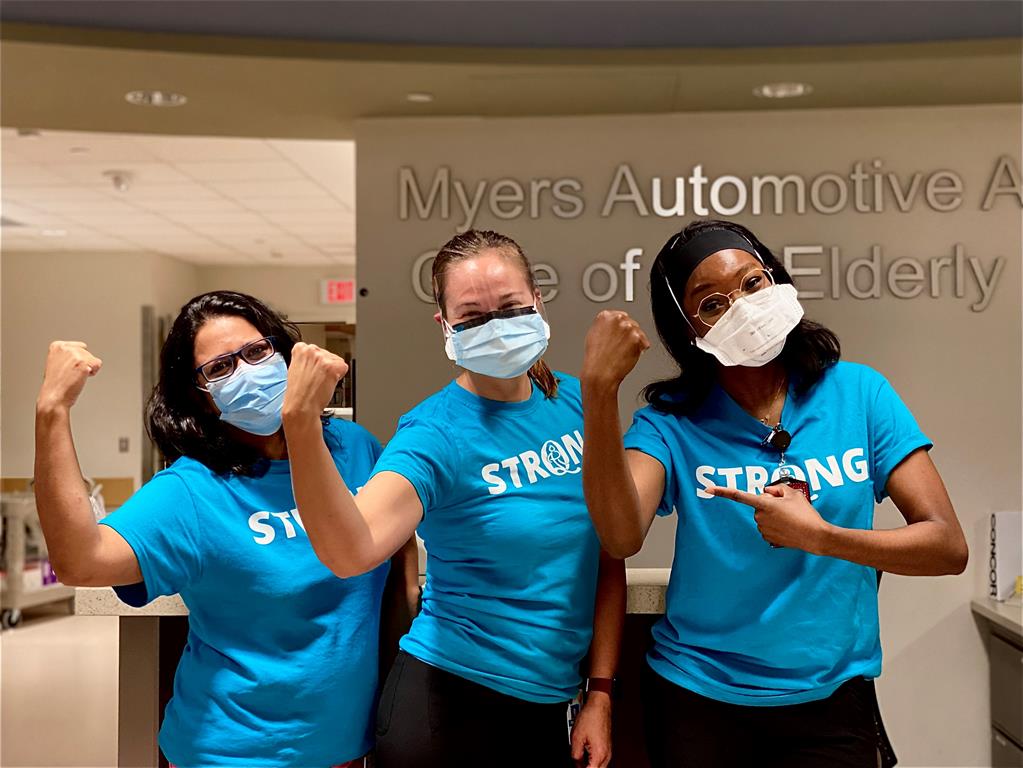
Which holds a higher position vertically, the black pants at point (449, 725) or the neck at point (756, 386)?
the neck at point (756, 386)

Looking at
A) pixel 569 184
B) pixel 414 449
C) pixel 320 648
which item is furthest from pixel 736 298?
pixel 569 184

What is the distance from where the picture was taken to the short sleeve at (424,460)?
4.66ft

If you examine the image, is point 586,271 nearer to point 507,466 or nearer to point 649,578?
point 649,578

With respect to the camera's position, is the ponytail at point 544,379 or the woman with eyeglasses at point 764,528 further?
the ponytail at point 544,379

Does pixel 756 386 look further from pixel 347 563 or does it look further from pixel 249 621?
pixel 249 621

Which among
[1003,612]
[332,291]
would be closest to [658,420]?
[1003,612]

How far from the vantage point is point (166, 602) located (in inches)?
71.5

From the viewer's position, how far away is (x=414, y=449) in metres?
1.45

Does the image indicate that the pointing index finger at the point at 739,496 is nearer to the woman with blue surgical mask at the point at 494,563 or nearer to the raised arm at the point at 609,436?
the raised arm at the point at 609,436

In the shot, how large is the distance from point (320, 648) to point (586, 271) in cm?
296

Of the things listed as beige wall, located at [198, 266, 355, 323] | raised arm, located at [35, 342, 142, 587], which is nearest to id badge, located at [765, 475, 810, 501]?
raised arm, located at [35, 342, 142, 587]

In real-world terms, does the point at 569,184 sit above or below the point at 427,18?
below

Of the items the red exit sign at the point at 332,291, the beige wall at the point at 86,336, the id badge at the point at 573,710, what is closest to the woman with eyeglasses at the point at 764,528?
the id badge at the point at 573,710

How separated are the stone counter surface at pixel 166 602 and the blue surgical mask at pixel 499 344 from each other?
49cm
